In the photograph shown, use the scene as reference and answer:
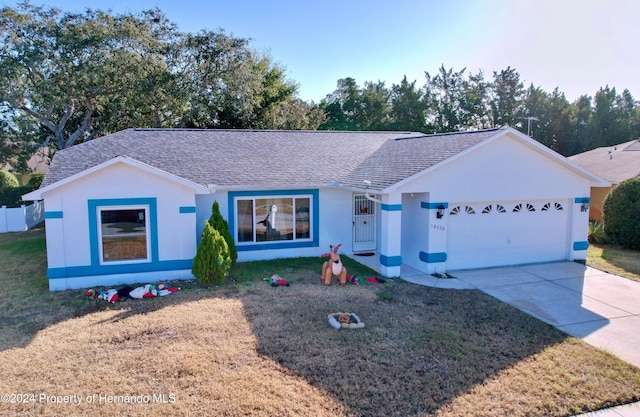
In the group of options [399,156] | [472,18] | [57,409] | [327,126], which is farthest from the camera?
[327,126]

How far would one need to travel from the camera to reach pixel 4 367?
656 centimetres

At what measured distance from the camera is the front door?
14820 millimetres

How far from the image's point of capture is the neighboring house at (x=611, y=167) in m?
19.3

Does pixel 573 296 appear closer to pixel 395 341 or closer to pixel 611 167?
pixel 395 341

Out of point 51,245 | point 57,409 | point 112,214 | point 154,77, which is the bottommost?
point 57,409

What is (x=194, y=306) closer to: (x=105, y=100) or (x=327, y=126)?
(x=105, y=100)

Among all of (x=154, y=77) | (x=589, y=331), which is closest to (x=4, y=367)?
(x=589, y=331)

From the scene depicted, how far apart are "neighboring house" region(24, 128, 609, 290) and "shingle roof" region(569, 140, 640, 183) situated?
772cm

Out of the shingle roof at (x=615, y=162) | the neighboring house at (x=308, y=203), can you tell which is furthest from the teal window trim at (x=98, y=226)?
the shingle roof at (x=615, y=162)

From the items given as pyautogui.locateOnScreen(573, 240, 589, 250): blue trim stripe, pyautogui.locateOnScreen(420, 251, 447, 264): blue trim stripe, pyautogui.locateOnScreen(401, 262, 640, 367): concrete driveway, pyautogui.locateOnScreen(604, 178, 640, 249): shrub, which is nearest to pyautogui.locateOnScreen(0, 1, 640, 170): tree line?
pyautogui.locateOnScreen(604, 178, 640, 249): shrub

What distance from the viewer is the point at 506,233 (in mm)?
13180

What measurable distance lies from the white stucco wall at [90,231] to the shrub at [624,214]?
622 inches

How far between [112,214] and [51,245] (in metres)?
1.61

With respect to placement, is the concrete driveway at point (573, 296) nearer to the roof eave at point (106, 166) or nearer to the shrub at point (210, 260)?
the shrub at point (210, 260)
